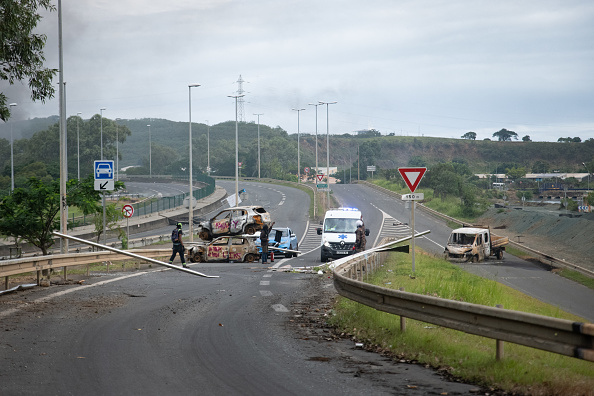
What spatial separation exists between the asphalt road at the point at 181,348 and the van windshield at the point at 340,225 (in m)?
15.0

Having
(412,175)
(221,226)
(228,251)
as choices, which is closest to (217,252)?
(228,251)

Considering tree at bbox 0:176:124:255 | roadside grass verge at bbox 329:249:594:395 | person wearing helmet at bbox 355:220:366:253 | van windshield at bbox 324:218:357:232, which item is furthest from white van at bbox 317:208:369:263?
roadside grass verge at bbox 329:249:594:395

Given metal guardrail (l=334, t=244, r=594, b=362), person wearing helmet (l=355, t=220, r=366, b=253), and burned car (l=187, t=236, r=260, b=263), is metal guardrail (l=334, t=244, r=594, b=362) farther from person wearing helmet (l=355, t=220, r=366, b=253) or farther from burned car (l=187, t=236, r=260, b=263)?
person wearing helmet (l=355, t=220, r=366, b=253)

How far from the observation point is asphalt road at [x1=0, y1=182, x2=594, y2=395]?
23.7 feet

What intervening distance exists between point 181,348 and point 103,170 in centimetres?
1652

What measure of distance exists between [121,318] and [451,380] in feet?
21.7

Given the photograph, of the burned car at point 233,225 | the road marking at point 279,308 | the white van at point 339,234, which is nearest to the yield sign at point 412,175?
the road marking at point 279,308

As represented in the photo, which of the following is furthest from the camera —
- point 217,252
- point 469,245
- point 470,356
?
point 469,245

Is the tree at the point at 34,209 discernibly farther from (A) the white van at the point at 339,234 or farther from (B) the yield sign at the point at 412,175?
(B) the yield sign at the point at 412,175

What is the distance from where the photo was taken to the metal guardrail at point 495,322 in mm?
6551

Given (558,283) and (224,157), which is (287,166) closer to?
(224,157)

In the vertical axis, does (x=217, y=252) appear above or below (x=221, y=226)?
below

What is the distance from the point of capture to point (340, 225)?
32844 mm

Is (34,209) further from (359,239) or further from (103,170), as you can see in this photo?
(359,239)
